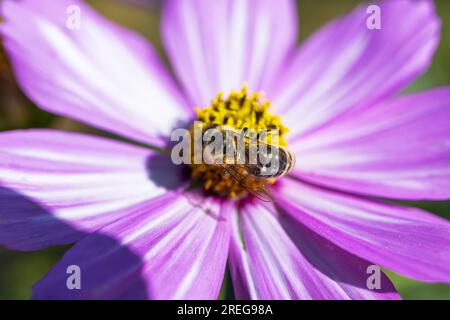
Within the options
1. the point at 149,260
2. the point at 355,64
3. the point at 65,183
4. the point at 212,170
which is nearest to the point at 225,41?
the point at 355,64

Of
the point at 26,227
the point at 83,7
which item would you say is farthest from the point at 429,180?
the point at 83,7

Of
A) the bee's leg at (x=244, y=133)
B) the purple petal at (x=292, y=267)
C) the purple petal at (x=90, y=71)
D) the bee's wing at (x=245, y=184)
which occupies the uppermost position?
the purple petal at (x=90, y=71)

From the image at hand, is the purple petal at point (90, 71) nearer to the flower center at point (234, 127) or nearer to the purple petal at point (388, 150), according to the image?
the flower center at point (234, 127)

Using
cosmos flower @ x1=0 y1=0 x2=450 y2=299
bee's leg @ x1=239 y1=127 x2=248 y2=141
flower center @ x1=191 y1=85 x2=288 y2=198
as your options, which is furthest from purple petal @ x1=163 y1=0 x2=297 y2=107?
bee's leg @ x1=239 y1=127 x2=248 y2=141

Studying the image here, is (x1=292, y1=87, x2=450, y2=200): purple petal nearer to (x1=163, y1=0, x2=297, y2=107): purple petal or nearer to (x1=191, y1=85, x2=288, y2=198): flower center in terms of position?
(x1=191, y1=85, x2=288, y2=198): flower center

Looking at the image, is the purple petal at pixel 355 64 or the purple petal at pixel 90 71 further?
the purple petal at pixel 355 64

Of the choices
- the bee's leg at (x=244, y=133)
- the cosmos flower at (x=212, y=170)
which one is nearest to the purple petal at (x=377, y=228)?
the cosmos flower at (x=212, y=170)
